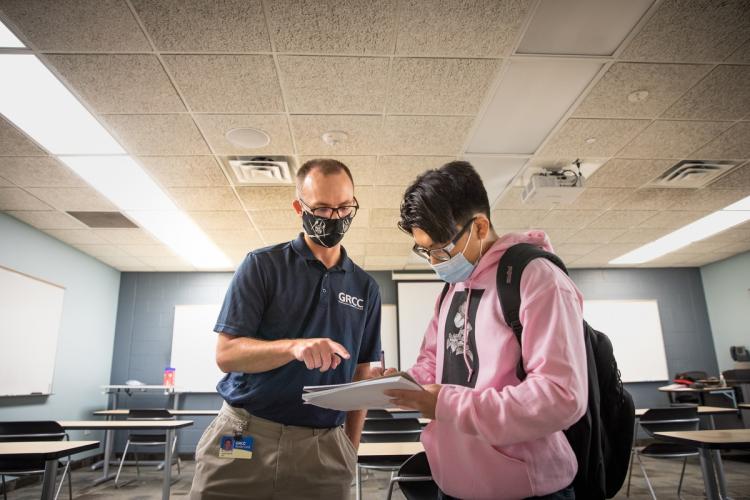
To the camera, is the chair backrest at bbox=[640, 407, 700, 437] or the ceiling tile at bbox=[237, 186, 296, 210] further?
the ceiling tile at bbox=[237, 186, 296, 210]

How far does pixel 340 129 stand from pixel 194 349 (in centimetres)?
549

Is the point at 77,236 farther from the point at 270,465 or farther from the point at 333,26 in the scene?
the point at 270,465

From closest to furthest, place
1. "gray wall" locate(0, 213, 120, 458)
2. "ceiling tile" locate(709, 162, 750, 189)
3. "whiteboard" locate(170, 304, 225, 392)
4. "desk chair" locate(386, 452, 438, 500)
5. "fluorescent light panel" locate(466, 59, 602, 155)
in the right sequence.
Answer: "desk chair" locate(386, 452, 438, 500)
"fluorescent light panel" locate(466, 59, 602, 155)
"ceiling tile" locate(709, 162, 750, 189)
"gray wall" locate(0, 213, 120, 458)
"whiteboard" locate(170, 304, 225, 392)

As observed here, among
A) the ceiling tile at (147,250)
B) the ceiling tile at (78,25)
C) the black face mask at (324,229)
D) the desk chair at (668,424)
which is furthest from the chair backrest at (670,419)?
the ceiling tile at (147,250)

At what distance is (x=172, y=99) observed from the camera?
3111mm

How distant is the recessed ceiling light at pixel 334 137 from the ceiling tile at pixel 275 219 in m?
1.54

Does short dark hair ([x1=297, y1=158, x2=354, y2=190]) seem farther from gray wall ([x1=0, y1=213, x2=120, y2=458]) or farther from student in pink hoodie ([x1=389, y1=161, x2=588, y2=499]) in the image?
gray wall ([x1=0, y1=213, x2=120, y2=458])

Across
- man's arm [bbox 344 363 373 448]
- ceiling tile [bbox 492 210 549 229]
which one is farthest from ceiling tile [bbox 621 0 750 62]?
ceiling tile [bbox 492 210 549 229]

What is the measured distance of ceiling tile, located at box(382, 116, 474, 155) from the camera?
3416mm

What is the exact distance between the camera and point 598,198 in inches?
196

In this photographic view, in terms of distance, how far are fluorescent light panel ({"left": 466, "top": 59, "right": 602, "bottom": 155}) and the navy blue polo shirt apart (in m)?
2.12

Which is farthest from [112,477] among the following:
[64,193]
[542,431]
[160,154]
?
[542,431]

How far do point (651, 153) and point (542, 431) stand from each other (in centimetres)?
392

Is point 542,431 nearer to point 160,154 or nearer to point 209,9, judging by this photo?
point 209,9
